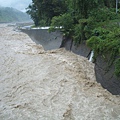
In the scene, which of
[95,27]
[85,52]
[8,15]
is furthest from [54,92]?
[8,15]

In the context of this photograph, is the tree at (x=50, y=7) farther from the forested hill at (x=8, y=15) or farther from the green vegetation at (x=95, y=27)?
the forested hill at (x=8, y=15)

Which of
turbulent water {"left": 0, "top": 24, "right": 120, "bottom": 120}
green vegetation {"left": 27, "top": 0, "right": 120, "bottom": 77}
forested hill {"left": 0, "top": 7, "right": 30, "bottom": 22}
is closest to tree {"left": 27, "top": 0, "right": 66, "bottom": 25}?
green vegetation {"left": 27, "top": 0, "right": 120, "bottom": 77}

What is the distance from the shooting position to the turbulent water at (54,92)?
4.98 meters

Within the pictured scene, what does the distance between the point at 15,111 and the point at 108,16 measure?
779 centimetres

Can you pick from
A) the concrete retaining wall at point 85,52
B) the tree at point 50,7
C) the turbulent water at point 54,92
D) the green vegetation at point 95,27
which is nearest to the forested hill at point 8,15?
the tree at point 50,7

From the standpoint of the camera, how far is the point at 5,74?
25.5ft

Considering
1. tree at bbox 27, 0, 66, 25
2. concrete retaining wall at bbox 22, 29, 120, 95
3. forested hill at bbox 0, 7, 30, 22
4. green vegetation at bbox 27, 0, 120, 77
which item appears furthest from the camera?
forested hill at bbox 0, 7, 30, 22

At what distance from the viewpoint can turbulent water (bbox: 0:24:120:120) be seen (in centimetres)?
498

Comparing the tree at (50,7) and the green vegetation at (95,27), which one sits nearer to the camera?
the green vegetation at (95,27)

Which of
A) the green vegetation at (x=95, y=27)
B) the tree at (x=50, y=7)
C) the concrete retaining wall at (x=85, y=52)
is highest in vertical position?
the tree at (x=50, y=7)

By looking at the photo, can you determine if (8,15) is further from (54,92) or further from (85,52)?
(54,92)

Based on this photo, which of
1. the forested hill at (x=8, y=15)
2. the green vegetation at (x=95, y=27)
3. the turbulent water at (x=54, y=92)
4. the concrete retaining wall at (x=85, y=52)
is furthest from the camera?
the forested hill at (x=8, y=15)

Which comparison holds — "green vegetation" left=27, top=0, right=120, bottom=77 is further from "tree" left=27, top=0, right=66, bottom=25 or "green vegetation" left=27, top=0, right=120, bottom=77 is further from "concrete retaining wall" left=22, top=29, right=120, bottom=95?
"tree" left=27, top=0, right=66, bottom=25

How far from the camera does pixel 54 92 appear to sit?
→ 6.11 m
